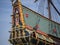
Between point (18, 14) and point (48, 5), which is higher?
point (48, 5)

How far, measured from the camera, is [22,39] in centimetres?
2703

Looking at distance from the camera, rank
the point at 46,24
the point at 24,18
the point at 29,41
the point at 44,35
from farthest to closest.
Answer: the point at 46,24, the point at 44,35, the point at 24,18, the point at 29,41

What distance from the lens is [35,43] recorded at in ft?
91.0

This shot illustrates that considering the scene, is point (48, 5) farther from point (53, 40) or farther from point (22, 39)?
point (22, 39)

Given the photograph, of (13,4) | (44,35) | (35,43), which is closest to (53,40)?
(44,35)

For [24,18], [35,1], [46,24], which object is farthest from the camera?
[35,1]

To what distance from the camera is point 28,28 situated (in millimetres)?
28250

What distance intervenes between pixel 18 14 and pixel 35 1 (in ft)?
29.4

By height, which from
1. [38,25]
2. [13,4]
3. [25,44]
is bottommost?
[25,44]

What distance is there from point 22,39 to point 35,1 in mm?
11674

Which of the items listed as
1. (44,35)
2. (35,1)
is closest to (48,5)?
(35,1)

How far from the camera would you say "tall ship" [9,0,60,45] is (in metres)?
27.2

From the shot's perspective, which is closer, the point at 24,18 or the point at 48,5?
the point at 24,18

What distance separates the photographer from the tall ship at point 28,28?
89.4 ft
